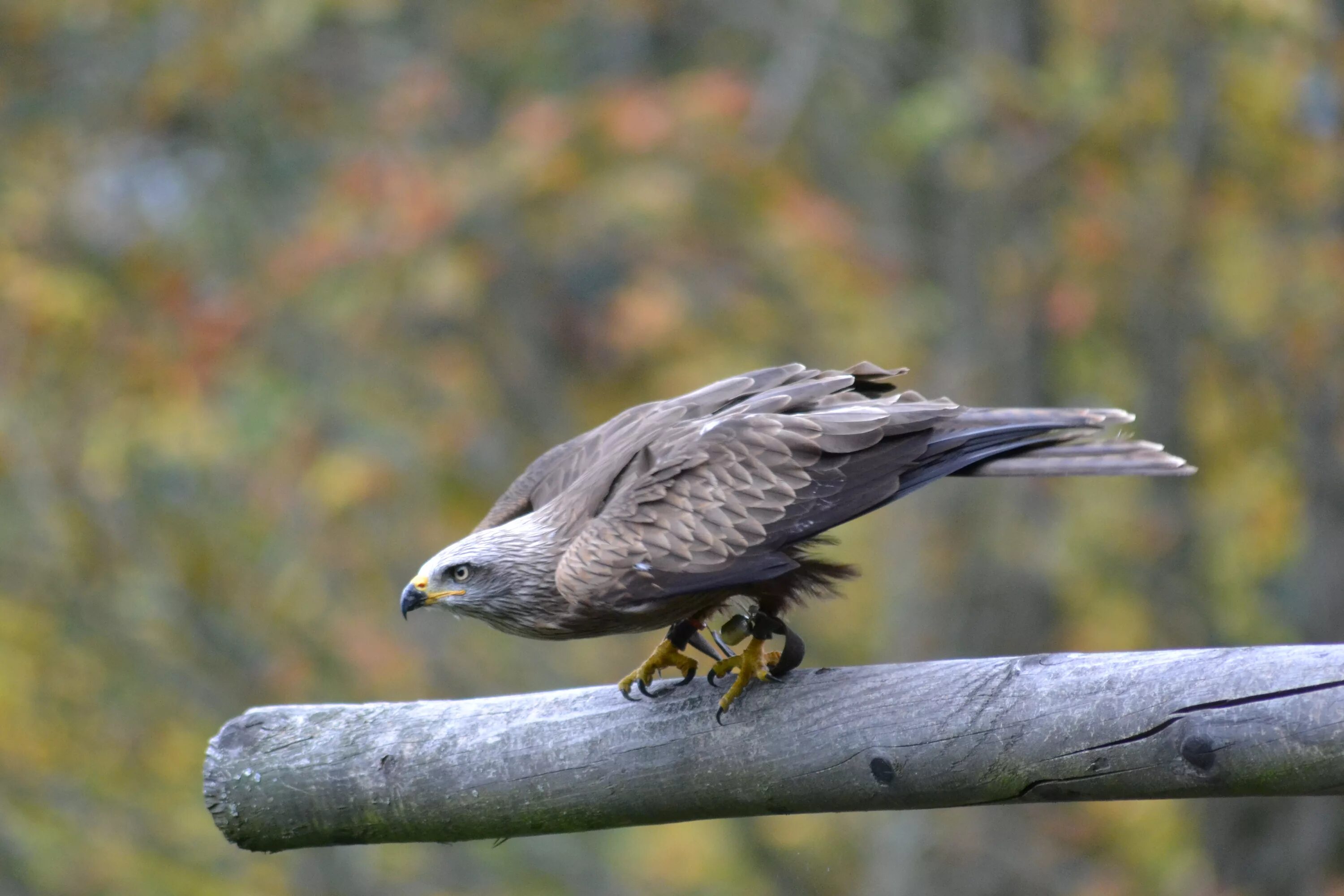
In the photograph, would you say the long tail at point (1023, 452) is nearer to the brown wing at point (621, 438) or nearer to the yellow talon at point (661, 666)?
the brown wing at point (621, 438)

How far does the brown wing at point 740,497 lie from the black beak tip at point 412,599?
1.80ft

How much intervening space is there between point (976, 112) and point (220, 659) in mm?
4682

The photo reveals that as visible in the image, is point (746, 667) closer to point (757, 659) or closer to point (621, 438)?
point (757, 659)

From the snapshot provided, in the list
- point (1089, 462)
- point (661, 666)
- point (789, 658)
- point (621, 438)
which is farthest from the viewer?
point (621, 438)

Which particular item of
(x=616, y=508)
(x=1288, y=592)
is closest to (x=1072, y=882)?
(x=1288, y=592)

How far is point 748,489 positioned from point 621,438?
1.82ft

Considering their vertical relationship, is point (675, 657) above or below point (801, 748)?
above

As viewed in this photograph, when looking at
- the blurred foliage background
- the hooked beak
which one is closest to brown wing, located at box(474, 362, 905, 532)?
the hooked beak

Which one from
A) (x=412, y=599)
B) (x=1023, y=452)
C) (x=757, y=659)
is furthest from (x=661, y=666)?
(x=1023, y=452)

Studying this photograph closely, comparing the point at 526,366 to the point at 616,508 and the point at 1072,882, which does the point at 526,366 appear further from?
the point at 616,508

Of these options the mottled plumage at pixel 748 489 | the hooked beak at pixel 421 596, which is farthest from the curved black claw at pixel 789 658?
the hooked beak at pixel 421 596

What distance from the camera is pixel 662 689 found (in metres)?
3.42

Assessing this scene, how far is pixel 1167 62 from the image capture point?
7617 mm

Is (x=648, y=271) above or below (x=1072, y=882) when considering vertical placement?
above
